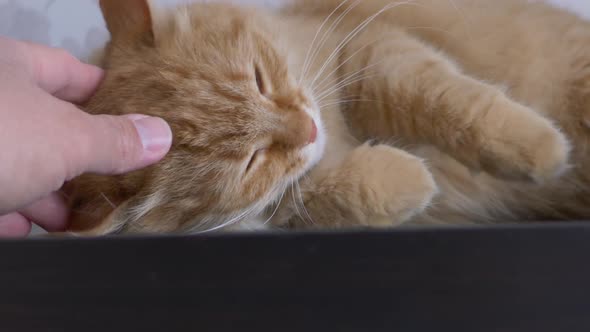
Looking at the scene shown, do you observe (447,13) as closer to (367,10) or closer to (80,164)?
(367,10)

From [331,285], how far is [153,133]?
0.46 meters

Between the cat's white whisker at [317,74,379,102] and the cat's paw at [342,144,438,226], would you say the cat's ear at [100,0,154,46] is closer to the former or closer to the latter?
the cat's white whisker at [317,74,379,102]

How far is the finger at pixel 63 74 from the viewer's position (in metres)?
1.05

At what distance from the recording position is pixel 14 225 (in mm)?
1125

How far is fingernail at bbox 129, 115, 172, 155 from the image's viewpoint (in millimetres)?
805

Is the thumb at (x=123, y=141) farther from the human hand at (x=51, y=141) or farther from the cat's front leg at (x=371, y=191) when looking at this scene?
the cat's front leg at (x=371, y=191)

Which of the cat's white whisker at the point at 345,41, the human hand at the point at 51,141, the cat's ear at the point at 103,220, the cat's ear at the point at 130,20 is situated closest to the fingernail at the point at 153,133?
the human hand at the point at 51,141

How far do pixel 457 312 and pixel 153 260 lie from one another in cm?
33

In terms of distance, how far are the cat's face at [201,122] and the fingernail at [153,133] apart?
0.24ft

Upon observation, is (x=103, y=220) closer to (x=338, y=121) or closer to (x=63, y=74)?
(x=63, y=74)

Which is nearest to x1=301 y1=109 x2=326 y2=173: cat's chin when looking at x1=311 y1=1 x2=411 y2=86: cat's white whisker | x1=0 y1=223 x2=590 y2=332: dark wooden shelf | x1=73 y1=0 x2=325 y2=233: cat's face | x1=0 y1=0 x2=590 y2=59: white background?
x1=73 y1=0 x2=325 y2=233: cat's face

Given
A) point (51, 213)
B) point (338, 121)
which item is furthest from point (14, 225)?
point (338, 121)

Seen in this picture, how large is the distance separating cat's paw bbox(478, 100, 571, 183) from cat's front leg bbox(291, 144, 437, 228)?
13cm

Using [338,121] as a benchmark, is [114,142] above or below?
below
